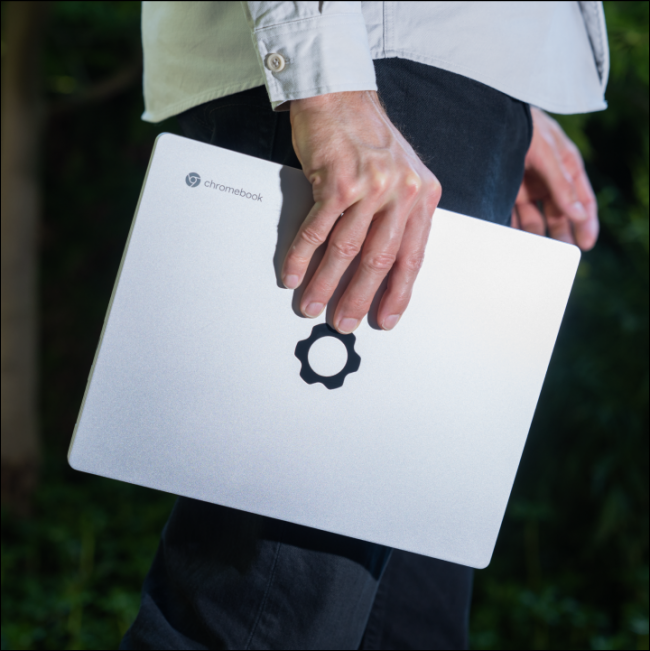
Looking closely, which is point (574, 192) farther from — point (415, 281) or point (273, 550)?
point (273, 550)

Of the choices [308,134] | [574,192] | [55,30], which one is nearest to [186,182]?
[308,134]

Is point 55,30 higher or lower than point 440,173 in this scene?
higher

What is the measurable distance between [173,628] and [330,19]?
0.96 m

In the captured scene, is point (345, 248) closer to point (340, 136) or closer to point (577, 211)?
point (340, 136)

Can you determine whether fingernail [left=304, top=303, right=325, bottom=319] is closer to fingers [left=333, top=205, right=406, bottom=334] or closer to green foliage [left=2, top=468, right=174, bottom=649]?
fingers [left=333, top=205, right=406, bottom=334]

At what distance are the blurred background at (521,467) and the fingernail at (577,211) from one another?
67cm

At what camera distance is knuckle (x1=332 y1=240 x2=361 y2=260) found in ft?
2.56

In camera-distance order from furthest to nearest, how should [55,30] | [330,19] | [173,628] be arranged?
[55,30], [173,628], [330,19]

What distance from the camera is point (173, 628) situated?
38.3 inches

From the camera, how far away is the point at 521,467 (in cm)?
231

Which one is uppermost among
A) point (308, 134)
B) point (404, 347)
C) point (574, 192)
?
point (574, 192)

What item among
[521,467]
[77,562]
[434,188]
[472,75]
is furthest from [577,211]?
[77,562]

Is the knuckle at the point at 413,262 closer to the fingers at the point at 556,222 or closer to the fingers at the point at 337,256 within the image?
the fingers at the point at 337,256

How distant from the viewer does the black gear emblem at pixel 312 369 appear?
2.77 ft
